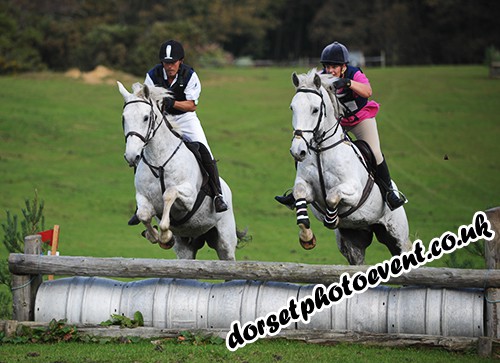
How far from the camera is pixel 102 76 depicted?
38875 mm

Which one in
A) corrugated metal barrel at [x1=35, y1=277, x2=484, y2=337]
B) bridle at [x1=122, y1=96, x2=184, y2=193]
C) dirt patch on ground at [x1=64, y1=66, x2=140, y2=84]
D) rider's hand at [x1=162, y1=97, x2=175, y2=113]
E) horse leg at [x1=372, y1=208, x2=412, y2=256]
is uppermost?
dirt patch on ground at [x1=64, y1=66, x2=140, y2=84]

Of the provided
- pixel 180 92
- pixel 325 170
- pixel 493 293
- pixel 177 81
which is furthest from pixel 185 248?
pixel 493 293

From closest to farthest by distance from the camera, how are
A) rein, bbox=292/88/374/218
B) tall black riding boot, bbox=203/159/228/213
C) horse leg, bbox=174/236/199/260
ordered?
rein, bbox=292/88/374/218
tall black riding boot, bbox=203/159/228/213
horse leg, bbox=174/236/199/260

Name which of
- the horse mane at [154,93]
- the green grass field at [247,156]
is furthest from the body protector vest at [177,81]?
the green grass field at [247,156]

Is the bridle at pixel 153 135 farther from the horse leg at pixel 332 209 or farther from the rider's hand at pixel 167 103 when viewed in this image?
the horse leg at pixel 332 209

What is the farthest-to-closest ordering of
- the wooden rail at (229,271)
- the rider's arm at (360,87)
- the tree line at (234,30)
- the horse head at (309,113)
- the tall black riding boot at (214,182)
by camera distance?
the tree line at (234,30), the tall black riding boot at (214,182), the rider's arm at (360,87), the horse head at (309,113), the wooden rail at (229,271)

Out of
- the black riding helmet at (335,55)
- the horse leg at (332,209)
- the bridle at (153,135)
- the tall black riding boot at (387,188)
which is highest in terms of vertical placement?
the black riding helmet at (335,55)

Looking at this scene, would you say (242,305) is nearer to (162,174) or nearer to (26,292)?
(162,174)

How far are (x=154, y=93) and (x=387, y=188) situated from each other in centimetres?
262

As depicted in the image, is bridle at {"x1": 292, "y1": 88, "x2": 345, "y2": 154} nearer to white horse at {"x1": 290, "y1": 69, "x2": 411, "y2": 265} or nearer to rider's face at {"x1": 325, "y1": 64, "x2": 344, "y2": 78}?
white horse at {"x1": 290, "y1": 69, "x2": 411, "y2": 265}

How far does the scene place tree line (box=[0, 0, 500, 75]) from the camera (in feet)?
141

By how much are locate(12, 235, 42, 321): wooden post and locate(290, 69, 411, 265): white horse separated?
2620 mm

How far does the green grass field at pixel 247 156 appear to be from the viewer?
1975 centimetres

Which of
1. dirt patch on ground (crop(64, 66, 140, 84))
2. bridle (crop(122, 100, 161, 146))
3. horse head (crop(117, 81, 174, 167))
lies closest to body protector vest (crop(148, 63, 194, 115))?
horse head (crop(117, 81, 174, 167))
